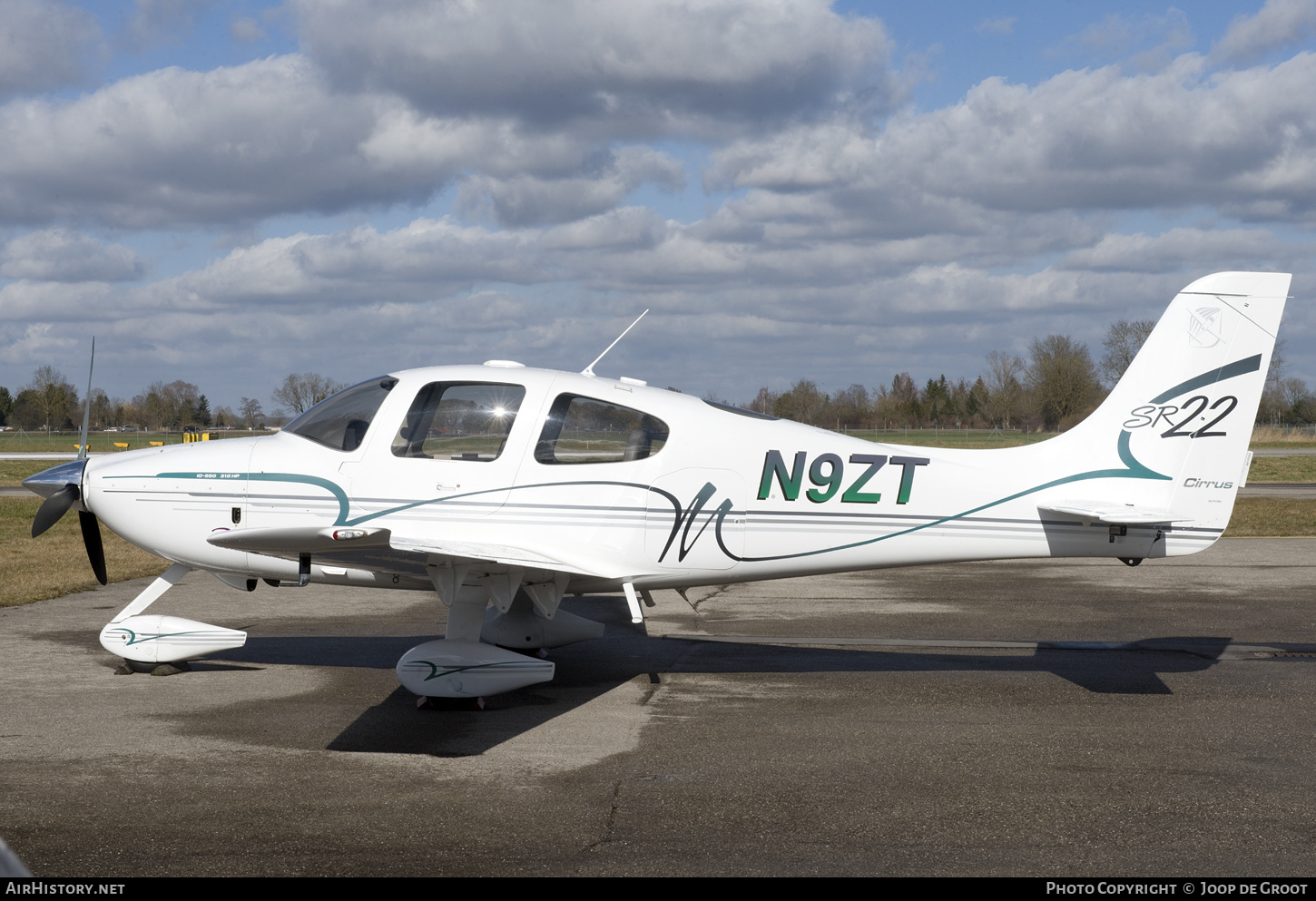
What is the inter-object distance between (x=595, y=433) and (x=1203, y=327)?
4.58 m

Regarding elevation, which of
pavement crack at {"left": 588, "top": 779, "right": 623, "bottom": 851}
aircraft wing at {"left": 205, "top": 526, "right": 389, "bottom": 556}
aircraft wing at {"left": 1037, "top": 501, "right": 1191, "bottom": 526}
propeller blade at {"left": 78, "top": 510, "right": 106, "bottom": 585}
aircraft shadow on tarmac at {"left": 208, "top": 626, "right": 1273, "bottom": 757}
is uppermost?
aircraft wing at {"left": 1037, "top": 501, "right": 1191, "bottom": 526}

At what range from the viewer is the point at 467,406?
7.38 m

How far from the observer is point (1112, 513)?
7145 millimetres

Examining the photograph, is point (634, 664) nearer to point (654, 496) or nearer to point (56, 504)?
point (654, 496)

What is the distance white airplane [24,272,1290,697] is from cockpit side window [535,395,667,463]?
13 mm

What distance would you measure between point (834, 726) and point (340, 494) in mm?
3837

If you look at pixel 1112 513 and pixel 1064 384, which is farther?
pixel 1064 384

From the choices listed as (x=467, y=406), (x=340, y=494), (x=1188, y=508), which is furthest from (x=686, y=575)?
(x=1188, y=508)

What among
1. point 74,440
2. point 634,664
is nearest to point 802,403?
point 634,664


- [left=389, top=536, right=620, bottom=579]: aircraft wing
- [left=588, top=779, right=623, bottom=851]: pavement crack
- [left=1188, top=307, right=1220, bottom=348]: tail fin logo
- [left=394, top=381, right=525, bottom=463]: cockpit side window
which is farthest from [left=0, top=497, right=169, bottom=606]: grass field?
[left=1188, top=307, right=1220, bottom=348]: tail fin logo

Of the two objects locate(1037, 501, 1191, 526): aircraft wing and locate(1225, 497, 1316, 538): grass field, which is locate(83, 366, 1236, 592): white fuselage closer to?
locate(1037, 501, 1191, 526): aircraft wing

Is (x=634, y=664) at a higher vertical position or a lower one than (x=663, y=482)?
lower

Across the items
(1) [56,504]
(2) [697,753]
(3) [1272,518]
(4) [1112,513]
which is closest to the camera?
(2) [697,753]

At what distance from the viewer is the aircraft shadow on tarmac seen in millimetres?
6828
